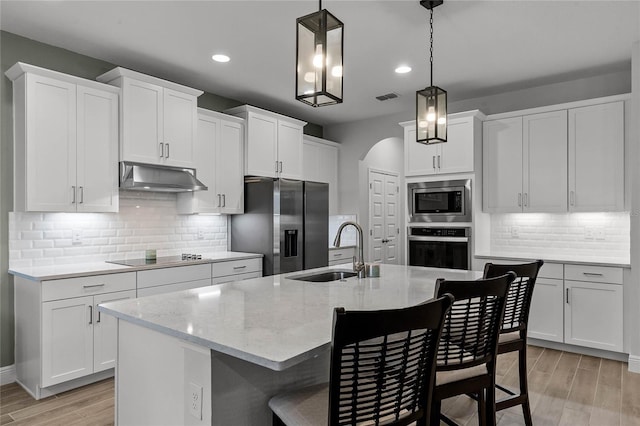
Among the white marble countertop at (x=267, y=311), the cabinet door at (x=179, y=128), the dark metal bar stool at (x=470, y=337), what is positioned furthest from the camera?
the cabinet door at (x=179, y=128)

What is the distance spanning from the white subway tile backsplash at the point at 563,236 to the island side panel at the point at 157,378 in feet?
13.4

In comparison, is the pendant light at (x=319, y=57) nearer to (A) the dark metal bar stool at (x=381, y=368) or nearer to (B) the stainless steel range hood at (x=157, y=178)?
(A) the dark metal bar stool at (x=381, y=368)

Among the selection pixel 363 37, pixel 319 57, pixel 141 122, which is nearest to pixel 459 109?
pixel 363 37

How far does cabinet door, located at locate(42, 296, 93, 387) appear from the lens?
294 cm

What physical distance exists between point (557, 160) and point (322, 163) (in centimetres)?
303

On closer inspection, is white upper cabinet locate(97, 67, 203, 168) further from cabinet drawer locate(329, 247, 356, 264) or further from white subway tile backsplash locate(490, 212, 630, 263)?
white subway tile backsplash locate(490, 212, 630, 263)

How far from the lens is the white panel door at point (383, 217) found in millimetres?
6746

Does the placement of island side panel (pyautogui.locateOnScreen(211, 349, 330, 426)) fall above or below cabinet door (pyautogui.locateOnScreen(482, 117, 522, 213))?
below

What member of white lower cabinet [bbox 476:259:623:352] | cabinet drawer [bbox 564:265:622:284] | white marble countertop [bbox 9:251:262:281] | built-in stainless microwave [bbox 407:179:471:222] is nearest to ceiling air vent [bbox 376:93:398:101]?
built-in stainless microwave [bbox 407:179:471:222]

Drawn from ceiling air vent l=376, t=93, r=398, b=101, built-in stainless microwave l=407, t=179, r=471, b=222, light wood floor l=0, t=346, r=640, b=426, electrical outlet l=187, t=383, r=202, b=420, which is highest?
ceiling air vent l=376, t=93, r=398, b=101

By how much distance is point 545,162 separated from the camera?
438cm

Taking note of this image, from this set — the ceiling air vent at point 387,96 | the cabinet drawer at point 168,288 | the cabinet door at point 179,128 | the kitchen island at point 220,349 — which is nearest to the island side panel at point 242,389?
the kitchen island at point 220,349

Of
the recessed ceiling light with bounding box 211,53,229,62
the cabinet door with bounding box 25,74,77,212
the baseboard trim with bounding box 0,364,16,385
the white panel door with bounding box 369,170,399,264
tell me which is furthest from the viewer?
the white panel door with bounding box 369,170,399,264

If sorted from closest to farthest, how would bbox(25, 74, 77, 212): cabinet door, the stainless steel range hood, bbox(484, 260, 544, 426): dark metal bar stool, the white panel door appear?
bbox(484, 260, 544, 426): dark metal bar stool < bbox(25, 74, 77, 212): cabinet door < the stainless steel range hood < the white panel door
